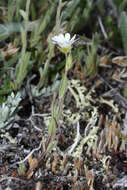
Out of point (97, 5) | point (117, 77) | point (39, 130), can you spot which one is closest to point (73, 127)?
point (39, 130)

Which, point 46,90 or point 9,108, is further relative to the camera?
point 46,90

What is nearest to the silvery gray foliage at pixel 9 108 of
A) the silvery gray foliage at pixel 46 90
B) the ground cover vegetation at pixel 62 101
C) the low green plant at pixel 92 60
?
the ground cover vegetation at pixel 62 101

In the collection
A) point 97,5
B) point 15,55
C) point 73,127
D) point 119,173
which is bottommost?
point 119,173

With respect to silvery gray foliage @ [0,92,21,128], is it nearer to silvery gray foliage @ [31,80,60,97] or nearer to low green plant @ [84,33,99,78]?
silvery gray foliage @ [31,80,60,97]

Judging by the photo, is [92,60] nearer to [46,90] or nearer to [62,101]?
[46,90]

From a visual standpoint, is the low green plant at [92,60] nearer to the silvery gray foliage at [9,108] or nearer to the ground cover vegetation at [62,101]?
the ground cover vegetation at [62,101]

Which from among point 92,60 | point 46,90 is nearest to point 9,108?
point 46,90

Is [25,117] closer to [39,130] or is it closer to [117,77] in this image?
[39,130]

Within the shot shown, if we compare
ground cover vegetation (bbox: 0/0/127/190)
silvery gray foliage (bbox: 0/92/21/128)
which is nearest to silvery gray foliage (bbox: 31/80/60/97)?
ground cover vegetation (bbox: 0/0/127/190)
